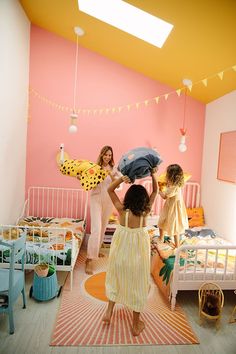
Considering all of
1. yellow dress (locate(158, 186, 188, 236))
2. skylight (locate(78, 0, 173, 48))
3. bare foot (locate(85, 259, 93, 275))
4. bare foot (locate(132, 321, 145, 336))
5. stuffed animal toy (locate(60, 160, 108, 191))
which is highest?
skylight (locate(78, 0, 173, 48))

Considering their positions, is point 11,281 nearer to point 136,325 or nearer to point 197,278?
point 136,325

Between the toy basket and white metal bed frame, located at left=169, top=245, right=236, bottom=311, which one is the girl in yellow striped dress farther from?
the toy basket

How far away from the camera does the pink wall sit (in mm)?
3832

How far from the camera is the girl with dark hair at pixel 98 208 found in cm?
301

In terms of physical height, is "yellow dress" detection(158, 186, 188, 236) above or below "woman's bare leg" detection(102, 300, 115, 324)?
above

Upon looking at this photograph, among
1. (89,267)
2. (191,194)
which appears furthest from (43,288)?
(191,194)

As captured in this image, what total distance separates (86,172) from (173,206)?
3.45 feet

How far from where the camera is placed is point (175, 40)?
2641 millimetres

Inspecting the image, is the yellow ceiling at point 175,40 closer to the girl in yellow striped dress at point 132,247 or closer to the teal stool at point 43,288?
the girl in yellow striped dress at point 132,247

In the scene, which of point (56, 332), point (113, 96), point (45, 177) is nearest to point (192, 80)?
point (113, 96)

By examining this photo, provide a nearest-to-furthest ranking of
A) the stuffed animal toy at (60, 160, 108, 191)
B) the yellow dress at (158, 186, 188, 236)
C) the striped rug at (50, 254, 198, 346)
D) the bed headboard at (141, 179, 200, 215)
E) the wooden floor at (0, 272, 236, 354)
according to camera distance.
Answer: the wooden floor at (0, 272, 236, 354)
the striped rug at (50, 254, 198, 346)
the stuffed animal toy at (60, 160, 108, 191)
the yellow dress at (158, 186, 188, 236)
the bed headboard at (141, 179, 200, 215)

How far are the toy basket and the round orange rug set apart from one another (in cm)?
89

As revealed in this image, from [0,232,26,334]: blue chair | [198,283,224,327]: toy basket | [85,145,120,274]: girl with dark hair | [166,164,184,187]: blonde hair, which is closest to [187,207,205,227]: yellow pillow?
[166,164,184,187]: blonde hair

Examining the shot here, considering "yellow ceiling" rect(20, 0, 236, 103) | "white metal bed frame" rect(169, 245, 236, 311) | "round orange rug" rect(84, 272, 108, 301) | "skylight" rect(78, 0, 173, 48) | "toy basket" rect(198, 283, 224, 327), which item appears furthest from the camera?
"skylight" rect(78, 0, 173, 48)
